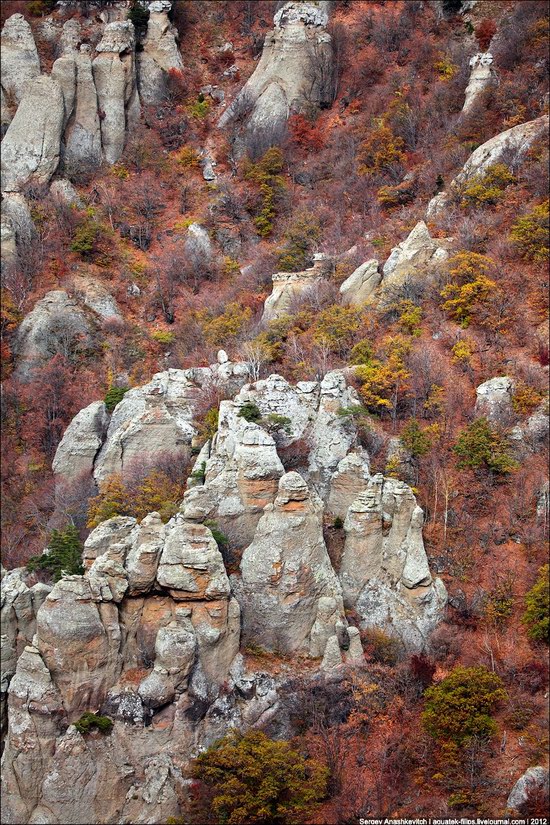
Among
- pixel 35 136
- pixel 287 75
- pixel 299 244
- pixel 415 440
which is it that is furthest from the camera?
pixel 287 75

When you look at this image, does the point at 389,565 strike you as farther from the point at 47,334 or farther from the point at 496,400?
the point at 47,334

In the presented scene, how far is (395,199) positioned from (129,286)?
1402 centimetres

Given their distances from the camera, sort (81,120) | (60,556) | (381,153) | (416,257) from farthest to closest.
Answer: (81,120) → (381,153) → (416,257) → (60,556)

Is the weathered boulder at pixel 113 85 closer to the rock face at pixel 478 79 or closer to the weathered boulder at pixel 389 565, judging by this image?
the rock face at pixel 478 79

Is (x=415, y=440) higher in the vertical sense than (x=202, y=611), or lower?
→ higher

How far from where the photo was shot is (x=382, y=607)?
28672mm

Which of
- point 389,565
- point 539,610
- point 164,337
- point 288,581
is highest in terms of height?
point 288,581

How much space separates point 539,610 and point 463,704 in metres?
3.59

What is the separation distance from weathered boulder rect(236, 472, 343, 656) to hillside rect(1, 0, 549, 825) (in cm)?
8

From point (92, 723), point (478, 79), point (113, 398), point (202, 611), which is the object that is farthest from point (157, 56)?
point (92, 723)

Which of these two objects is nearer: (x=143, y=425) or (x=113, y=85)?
(x=143, y=425)

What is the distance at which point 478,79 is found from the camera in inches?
1940

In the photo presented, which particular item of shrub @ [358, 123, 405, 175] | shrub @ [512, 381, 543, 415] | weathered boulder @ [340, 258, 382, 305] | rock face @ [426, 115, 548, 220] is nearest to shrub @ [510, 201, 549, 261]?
rock face @ [426, 115, 548, 220]

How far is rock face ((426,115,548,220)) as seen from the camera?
4172 centimetres
